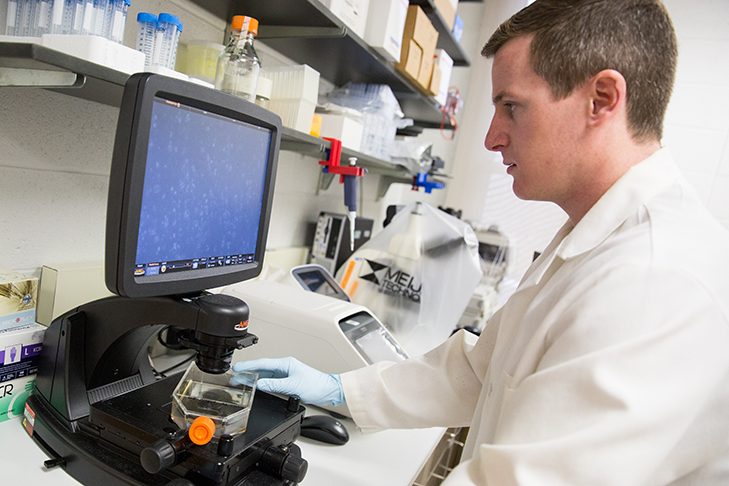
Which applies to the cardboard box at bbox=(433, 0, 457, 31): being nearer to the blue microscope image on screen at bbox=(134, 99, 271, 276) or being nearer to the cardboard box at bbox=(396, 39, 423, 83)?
the cardboard box at bbox=(396, 39, 423, 83)

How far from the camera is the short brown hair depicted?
78 centimetres

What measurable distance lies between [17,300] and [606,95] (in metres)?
1.08

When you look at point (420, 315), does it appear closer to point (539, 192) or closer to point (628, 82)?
point (539, 192)

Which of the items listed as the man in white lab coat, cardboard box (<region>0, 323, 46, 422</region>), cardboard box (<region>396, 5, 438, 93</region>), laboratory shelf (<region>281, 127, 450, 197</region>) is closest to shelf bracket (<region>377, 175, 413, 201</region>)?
laboratory shelf (<region>281, 127, 450, 197</region>)

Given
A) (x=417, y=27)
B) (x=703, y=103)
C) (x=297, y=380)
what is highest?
(x=703, y=103)

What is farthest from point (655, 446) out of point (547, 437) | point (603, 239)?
point (603, 239)

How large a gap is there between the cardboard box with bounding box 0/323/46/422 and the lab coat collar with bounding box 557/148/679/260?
2.92 ft

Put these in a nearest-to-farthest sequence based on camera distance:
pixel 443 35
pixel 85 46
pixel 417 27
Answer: pixel 85 46 < pixel 417 27 < pixel 443 35

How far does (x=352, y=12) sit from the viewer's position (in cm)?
138

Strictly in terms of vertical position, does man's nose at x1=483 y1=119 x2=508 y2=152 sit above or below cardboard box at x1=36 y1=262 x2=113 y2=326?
above

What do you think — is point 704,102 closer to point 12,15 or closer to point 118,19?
point 118,19

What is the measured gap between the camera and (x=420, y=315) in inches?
71.0

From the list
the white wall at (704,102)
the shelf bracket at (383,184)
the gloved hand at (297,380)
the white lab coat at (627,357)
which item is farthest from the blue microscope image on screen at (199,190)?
the white wall at (704,102)

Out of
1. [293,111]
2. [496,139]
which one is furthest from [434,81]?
[496,139]
